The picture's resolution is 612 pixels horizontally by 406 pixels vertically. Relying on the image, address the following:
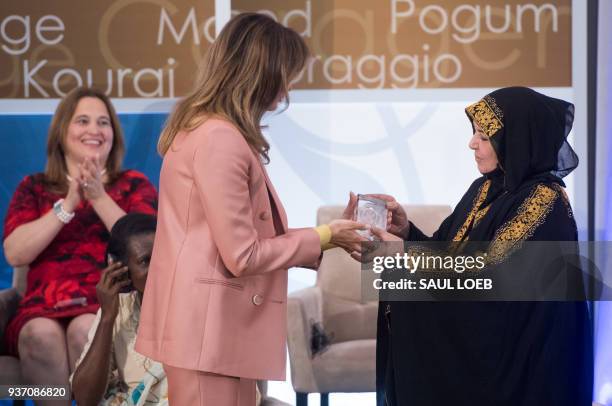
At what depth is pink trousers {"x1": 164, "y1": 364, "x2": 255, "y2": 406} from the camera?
2.50 meters

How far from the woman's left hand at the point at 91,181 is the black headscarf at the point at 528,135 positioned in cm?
218

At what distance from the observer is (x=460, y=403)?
3.13 metres

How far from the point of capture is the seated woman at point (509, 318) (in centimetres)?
298

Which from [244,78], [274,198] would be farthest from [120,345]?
[244,78]

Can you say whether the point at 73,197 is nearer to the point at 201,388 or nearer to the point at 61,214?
the point at 61,214

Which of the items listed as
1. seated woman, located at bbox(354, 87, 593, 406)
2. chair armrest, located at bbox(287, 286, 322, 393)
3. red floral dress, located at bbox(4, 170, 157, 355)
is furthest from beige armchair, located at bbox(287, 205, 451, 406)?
seated woman, located at bbox(354, 87, 593, 406)

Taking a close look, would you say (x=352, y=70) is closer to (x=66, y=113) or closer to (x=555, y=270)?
(x=66, y=113)

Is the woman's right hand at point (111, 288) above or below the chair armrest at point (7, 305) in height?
above

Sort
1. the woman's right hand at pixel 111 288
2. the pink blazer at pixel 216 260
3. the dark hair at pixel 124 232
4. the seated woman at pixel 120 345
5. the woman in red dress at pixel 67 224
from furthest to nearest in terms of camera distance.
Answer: the woman in red dress at pixel 67 224 < the dark hair at pixel 124 232 < the woman's right hand at pixel 111 288 < the seated woman at pixel 120 345 < the pink blazer at pixel 216 260

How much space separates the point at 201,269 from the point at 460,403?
1.21 m

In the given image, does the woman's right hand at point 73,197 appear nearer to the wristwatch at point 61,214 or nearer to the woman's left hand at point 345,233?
the wristwatch at point 61,214

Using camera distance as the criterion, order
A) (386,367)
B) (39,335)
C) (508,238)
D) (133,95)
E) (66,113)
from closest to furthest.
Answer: (508,238) → (386,367) → (39,335) → (66,113) → (133,95)

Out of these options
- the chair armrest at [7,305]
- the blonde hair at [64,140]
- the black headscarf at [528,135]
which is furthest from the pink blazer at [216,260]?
the blonde hair at [64,140]

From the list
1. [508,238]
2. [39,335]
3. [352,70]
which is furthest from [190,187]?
[352,70]
